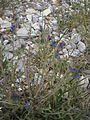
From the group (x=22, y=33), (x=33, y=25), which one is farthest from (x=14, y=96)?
(x=33, y=25)

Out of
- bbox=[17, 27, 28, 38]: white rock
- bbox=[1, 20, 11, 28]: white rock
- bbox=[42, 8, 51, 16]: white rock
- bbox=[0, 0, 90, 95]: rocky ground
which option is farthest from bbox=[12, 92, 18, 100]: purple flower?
bbox=[42, 8, 51, 16]: white rock

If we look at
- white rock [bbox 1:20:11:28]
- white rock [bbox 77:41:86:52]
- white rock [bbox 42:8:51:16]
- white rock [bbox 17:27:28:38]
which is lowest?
white rock [bbox 77:41:86:52]

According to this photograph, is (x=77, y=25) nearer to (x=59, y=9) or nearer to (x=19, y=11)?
(x=59, y=9)

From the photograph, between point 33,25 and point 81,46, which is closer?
point 81,46

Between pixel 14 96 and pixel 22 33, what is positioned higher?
pixel 22 33

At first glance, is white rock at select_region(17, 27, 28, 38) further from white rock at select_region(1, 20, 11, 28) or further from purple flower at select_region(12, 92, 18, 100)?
purple flower at select_region(12, 92, 18, 100)

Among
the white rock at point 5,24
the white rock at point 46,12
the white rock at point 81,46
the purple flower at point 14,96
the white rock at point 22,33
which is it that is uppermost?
the white rock at point 46,12

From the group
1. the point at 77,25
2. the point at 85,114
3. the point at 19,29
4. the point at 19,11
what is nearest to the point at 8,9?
the point at 19,11

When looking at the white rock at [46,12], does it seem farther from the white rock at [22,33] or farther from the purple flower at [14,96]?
the purple flower at [14,96]

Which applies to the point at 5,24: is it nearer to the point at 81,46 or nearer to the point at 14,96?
the point at 81,46

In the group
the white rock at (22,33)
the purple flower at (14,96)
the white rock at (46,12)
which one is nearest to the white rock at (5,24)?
the white rock at (22,33)

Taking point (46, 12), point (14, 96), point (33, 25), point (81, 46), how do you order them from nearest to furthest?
point (14, 96) < point (81, 46) < point (33, 25) < point (46, 12)
